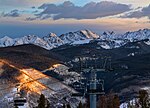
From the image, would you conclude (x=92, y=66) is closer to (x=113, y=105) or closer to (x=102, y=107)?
(x=113, y=105)

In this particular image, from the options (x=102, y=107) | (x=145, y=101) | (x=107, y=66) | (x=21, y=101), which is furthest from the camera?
(x=102, y=107)

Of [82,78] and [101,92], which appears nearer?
[101,92]

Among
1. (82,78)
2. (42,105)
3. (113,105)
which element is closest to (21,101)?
(82,78)

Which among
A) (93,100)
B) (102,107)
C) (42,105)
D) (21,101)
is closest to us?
(93,100)

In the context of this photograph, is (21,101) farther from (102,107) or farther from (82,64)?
(102,107)

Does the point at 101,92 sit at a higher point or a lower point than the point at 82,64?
lower

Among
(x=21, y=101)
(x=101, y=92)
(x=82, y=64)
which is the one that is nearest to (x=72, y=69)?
(x=82, y=64)

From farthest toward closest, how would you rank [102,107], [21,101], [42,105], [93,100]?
[102,107] → [42,105] → [21,101] → [93,100]

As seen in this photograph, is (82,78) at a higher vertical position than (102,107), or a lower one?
higher

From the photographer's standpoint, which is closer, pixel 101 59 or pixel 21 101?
pixel 101 59

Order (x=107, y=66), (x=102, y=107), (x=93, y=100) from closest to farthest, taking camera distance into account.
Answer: (x=93, y=100), (x=107, y=66), (x=102, y=107)
